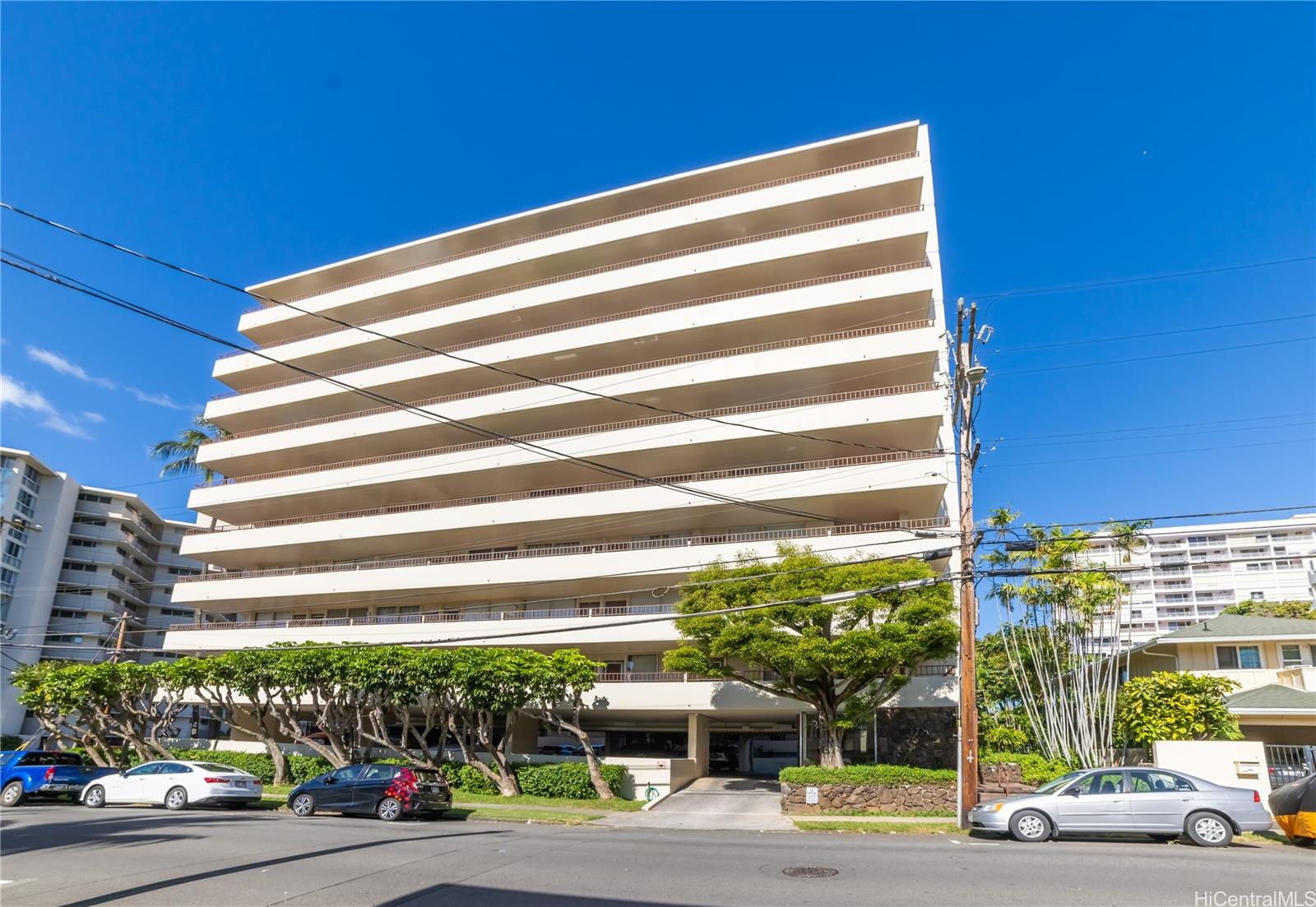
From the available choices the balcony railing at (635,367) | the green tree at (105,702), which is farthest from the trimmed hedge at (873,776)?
the green tree at (105,702)

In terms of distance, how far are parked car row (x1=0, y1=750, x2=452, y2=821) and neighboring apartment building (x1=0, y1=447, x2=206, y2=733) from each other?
4127cm

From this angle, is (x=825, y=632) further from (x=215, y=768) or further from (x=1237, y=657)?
(x=1237, y=657)

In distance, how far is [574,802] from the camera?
23078 mm

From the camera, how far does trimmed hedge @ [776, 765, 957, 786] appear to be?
2019 centimetres

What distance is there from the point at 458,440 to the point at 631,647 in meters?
13.8

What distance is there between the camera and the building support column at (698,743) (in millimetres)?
29547

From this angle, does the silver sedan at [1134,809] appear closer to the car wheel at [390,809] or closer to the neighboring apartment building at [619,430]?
the neighboring apartment building at [619,430]

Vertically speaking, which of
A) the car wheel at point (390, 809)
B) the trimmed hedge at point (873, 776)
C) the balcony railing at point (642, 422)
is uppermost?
the balcony railing at point (642, 422)

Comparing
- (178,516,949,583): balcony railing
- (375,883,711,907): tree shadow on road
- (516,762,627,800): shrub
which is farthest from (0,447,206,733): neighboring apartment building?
(375,883,711,907): tree shadow on road

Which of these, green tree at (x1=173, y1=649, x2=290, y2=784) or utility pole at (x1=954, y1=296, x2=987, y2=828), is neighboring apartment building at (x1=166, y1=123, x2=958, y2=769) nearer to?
green tree at (x1=173, y1=649, x2=290, y2=784)

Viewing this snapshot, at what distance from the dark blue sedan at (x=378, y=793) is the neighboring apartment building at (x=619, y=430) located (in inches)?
288

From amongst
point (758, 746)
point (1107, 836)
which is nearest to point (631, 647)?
point (758, 746)

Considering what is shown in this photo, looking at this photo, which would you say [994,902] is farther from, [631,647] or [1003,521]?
[631,647]

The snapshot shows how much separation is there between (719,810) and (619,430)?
15614 mm
